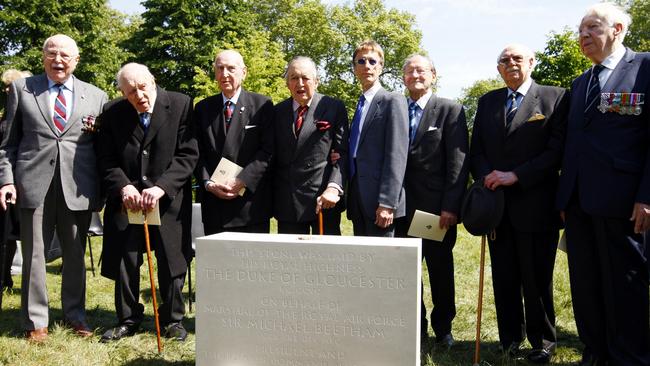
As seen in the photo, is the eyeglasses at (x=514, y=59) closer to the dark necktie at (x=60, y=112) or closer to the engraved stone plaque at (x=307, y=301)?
the engraved stone plaque at (x=307, y=301)

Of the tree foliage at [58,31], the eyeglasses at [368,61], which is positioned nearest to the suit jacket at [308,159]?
the eyeglasses at [368,61]

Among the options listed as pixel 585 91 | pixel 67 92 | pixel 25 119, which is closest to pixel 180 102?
pixel 67 92

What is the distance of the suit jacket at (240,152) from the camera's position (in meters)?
5.23

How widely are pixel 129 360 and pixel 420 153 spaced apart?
9.90ft

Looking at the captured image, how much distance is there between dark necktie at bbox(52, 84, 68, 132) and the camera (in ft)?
17.0

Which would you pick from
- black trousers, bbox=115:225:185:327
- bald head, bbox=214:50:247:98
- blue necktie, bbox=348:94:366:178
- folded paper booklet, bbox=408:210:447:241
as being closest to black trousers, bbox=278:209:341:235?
blue necktie, bbox=348:94:366:178

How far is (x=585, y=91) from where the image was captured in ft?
14.5

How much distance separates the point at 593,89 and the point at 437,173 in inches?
55.1

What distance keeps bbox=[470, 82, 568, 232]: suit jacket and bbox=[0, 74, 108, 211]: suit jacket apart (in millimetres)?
3608

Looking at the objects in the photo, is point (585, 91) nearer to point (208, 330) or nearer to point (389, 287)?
point (389, 287)

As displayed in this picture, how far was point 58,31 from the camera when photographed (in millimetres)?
27547

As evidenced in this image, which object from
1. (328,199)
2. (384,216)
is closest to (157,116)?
(328,199)

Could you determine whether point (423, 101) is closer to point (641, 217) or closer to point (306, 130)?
point (306, 130)

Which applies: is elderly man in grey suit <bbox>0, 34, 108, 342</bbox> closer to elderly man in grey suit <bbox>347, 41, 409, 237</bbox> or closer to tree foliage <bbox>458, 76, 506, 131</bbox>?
elderly man in grey suit <bbox>347, 41, 409, 237</bbox>
